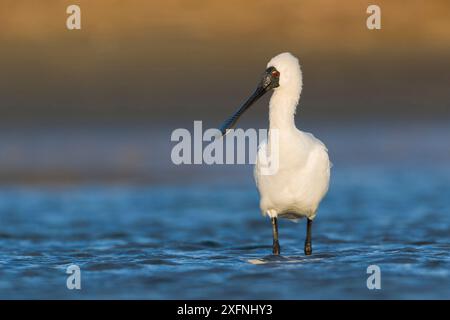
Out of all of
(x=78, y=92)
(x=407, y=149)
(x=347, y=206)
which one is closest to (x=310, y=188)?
(x=347, y=206)

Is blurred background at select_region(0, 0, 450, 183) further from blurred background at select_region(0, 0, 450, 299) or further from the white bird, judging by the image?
the white bird

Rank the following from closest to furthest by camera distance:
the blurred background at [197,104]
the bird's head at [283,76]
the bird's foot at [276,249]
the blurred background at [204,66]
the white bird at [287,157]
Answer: the white bird at [287,157]
the bird's head at [283,76]
the bird's foot at [276,249]
the blurred background at [197,104]
the blurred background at [204,66]

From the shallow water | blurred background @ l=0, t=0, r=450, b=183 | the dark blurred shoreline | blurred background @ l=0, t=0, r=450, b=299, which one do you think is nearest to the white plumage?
the shallow water

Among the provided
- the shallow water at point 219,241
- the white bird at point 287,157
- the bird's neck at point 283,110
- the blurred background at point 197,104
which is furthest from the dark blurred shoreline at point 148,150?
the bird's neck at point 283,110

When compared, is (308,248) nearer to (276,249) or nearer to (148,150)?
(276,249)

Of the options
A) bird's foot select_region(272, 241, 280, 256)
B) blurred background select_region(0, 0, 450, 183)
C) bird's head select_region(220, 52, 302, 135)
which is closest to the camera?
bird's head select_region(220, 52, 302, 135)

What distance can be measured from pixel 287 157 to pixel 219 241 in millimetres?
2776

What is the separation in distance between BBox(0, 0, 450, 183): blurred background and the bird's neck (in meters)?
11.5

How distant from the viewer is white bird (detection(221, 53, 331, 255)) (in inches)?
424

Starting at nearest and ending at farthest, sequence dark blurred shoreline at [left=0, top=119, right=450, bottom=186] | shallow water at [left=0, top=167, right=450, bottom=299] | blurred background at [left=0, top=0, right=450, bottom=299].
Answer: shallow water at [left=0, top=167, right=450, bottom=299] < blurred background at [left=0, top=0, right=450, bottom=299] < dark blurred shoreline at [left=0, top=119, right=450, bottom=186]

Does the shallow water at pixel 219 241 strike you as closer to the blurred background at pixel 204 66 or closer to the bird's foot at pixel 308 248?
the bird's foot at pixel 308 248

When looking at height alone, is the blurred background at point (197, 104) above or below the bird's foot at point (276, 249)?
above

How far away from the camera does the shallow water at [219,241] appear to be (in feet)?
32.9

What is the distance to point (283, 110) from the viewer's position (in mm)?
10914
